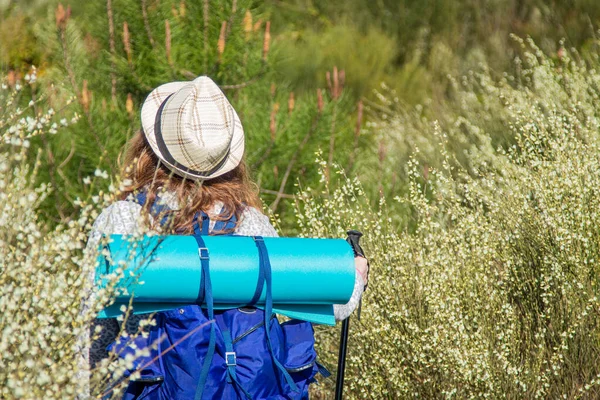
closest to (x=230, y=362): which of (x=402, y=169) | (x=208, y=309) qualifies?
(x=208, y=309)

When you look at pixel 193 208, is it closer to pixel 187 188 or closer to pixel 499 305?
pixel 187 188

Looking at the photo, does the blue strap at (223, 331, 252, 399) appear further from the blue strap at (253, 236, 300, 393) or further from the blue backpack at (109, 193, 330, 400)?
the blue strap at (253, 236, 300, 393)

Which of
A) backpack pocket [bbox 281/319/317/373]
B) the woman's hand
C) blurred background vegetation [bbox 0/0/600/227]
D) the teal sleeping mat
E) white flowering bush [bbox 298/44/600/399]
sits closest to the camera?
the teal sleeping mat

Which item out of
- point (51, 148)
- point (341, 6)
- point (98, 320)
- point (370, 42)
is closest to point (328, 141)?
point (51, 148)

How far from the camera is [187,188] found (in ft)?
7.18

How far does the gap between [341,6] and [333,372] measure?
8813mm

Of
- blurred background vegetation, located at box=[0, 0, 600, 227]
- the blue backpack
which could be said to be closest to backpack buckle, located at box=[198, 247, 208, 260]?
the blue backpack

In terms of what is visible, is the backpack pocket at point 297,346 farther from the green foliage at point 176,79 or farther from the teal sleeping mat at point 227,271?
the green foliage at point 176,79

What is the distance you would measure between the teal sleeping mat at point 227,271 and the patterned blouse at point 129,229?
0.11m

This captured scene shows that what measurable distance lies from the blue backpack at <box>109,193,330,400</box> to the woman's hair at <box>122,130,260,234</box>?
0.10m

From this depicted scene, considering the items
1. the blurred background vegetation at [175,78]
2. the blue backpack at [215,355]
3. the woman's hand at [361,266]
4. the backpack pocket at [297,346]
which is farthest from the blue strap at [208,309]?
the blurred background vegetation at [175,78]

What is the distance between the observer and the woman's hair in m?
2.11

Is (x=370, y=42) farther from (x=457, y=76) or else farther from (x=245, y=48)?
(x=245, y=48)

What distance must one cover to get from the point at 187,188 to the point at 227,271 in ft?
1.16
